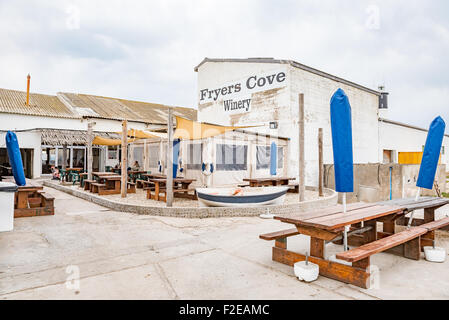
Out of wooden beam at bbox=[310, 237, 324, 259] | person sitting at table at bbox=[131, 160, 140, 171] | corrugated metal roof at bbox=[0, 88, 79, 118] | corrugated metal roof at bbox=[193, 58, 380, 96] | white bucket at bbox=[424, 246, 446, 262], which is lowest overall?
white bucket at bbox=[424, 246, 446, 262]

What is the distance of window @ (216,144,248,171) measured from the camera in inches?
404

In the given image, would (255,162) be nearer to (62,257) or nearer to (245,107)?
(245,107)

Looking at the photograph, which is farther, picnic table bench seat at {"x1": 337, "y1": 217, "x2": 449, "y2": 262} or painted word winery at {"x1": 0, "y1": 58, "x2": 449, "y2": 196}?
painted word winery at {"x1": 0, "y1": 58, "x2": 449, "y2": 196}

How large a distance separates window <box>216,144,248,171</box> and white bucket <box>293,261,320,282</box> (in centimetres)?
748

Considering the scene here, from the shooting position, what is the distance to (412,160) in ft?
58.2

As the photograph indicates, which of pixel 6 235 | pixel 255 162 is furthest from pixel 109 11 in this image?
pixel 255 162

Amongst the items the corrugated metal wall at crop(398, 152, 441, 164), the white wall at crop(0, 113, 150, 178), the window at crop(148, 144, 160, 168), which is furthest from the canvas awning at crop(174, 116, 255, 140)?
the corrugated metal wall at crop(398, 152, 441, 164)

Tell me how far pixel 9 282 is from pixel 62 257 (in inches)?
30.5

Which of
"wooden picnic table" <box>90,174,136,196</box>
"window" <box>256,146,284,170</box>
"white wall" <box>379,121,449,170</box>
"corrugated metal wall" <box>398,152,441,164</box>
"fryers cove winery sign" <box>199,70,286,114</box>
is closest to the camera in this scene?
"wooden picnic table" <box>90,174,136,196</box>

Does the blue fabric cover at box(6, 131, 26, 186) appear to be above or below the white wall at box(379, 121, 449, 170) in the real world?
below

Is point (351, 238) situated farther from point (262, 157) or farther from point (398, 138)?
point (398, 138)

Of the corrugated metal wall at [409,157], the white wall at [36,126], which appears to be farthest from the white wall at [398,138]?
the white wall at [36,126]

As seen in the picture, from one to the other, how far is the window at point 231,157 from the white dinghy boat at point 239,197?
357 cm

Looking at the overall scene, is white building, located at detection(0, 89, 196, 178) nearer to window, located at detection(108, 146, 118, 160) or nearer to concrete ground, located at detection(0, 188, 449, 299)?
window, located at detection(108, 146, 118, 160)
